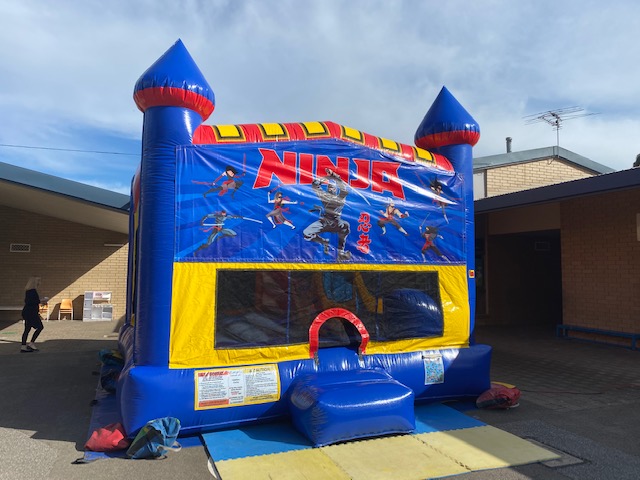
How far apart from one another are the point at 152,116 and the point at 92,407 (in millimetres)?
3363

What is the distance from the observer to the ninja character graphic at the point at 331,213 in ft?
18.0

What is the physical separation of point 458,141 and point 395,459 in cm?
411

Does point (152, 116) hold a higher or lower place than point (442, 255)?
higher

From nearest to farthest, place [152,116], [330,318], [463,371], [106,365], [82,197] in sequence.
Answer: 1. [152,116]
2. [330,318]
3. [463,371]
4. [106,365]
5. [82,197]

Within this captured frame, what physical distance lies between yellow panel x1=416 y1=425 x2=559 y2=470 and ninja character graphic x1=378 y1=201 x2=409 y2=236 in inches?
89.4

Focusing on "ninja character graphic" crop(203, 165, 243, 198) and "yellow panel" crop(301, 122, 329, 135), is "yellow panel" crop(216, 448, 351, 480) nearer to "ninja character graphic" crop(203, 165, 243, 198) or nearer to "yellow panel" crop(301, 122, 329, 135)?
"ninja character graphic" crop(203, 165, 243, 198)

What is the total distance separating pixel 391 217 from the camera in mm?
5906

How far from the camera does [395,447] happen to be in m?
4.44

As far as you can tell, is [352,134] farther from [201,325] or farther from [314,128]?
[201,325]

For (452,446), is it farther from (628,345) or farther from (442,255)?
(628,345)

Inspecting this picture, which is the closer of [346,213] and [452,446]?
[452,446]

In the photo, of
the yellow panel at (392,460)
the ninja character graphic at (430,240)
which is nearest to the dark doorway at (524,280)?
the ninja character graphic at (430,240)

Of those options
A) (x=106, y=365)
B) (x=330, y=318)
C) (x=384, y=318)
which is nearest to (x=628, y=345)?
(x=384, y=318)

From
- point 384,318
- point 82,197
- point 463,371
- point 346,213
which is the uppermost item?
point 82,197
